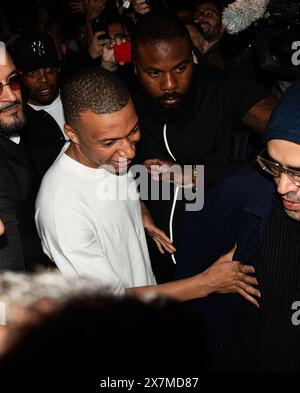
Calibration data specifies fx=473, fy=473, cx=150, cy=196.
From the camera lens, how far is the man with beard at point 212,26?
4049mm

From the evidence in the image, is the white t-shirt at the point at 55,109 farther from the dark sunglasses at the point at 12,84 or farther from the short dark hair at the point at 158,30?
the short dark hair at the point at 158,30

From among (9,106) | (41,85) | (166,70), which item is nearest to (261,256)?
(166,70)

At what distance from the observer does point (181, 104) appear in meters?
2.65

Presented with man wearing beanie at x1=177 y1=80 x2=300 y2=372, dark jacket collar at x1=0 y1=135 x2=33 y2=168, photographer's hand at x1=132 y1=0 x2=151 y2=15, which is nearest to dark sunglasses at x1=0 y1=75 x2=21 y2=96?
dark jacket collar at x1=0 y1=135 x2=33 y2=168

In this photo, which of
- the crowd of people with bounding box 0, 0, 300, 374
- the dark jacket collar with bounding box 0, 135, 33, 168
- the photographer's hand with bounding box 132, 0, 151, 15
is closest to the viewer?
the crowd of people with bounding box 0, 0, 300, 374

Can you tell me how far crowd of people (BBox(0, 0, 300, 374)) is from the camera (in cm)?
84

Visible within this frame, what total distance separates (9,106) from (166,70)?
0.87 meters

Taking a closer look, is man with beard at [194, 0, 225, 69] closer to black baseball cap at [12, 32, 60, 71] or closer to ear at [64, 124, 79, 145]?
black baseball cap at [12, 32, 60, 71]

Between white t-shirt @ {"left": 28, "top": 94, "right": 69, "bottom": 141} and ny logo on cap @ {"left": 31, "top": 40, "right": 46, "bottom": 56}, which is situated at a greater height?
ny logo on cap @ {"left": 31, "top": 40, "right": 46, "bottom": 56}

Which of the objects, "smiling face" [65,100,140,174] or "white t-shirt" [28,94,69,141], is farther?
"white t-shirt" [28,94,69,141]

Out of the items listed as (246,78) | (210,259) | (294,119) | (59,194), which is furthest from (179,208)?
(294,119)

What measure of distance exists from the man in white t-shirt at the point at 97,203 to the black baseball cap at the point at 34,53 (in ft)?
5.57

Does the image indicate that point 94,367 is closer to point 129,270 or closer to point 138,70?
point 129,270

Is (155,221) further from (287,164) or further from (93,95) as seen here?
(287,164)
